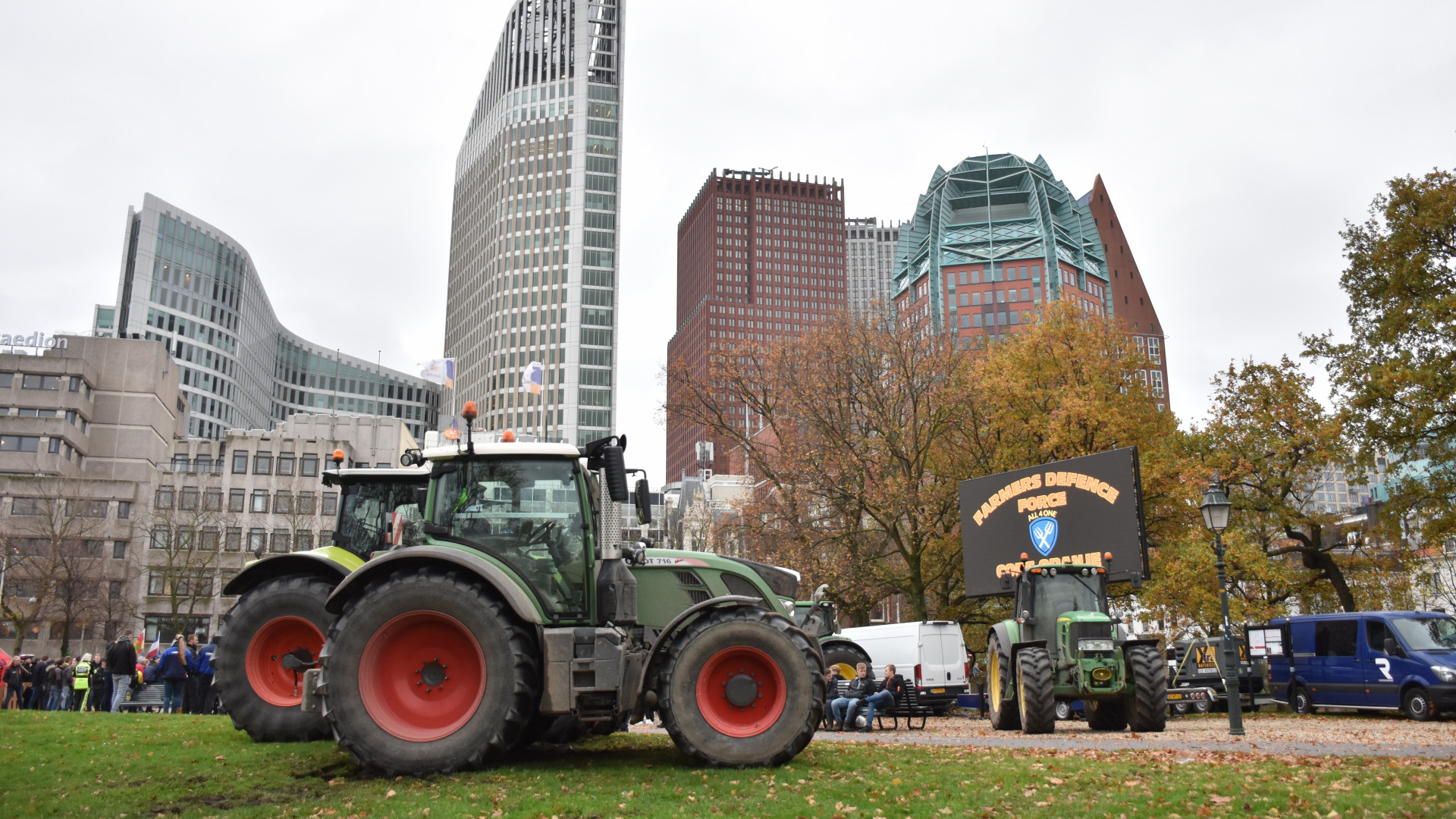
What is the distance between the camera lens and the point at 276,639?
11344 mm

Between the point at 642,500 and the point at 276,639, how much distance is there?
5266mm

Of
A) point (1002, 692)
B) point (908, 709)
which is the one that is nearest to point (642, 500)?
point (1002, 692)

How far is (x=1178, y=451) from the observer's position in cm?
2750

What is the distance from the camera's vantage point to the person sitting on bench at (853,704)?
18453mm

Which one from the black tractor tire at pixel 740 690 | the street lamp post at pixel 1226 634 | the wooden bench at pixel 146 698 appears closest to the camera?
the black tractor tire at pixel 740 690

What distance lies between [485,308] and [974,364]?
390 feet

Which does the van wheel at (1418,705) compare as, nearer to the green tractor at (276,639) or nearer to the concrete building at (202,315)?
the green tractor at (276,639)

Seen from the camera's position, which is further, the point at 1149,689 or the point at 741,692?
the point at 1149,689

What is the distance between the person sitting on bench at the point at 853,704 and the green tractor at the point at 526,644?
403 inches

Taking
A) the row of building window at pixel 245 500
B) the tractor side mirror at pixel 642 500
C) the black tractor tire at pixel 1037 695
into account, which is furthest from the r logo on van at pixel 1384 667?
the row of building window at pixel 245 500

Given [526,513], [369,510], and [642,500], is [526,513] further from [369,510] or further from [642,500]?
[369,510]

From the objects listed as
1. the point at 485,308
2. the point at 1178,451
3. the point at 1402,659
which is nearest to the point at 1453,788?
the point at 1402,659

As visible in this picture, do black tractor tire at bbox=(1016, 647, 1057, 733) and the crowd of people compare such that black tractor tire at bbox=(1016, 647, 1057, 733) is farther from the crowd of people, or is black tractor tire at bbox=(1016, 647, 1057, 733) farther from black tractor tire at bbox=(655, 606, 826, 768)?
the crowd of people

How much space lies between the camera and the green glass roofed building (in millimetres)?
116812
